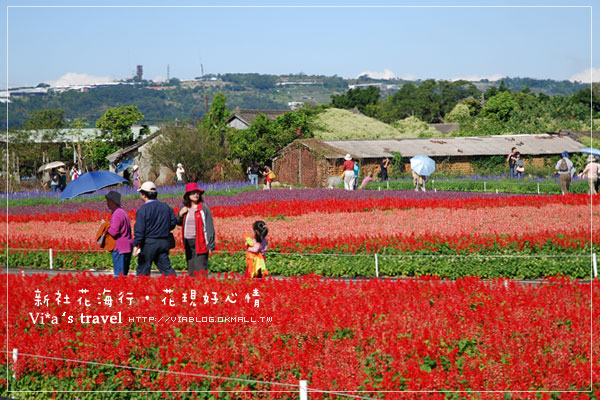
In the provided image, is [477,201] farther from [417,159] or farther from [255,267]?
[255,267]

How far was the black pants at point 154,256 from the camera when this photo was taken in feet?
43.3

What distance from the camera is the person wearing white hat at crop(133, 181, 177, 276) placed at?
13.1 m

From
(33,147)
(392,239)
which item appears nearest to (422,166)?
(392,239)

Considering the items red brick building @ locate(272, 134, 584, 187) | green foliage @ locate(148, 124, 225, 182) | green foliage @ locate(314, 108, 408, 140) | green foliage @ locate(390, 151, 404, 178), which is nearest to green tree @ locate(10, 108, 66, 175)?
green foliage @ locate(148, 124, 225, 182)

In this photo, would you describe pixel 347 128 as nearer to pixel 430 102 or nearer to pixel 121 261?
pixel 121 261

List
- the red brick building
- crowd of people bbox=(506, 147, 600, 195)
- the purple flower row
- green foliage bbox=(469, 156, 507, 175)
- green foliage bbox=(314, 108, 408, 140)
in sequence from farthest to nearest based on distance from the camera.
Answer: green foliage bbox=(314, 108, 408, 140)
green foliage bbox=(469, 156, 507, 175)
the red brick building
the purple flower row
crowd of people bbox=(506, 147, 600, 195)

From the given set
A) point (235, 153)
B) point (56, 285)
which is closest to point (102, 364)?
point (56, 285)

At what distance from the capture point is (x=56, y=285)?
37.0 feet

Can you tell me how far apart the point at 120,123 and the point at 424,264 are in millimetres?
55151

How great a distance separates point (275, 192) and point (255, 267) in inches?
870

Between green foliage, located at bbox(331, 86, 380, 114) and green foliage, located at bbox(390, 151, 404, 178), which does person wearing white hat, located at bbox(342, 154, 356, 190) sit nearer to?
green foliage, located at bbox(390, 151, 404, 178)

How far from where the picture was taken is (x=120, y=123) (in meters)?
68.9

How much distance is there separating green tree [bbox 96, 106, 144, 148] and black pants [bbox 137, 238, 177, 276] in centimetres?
5681

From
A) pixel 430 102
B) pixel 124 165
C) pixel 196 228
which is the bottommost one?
pixel 196 228
